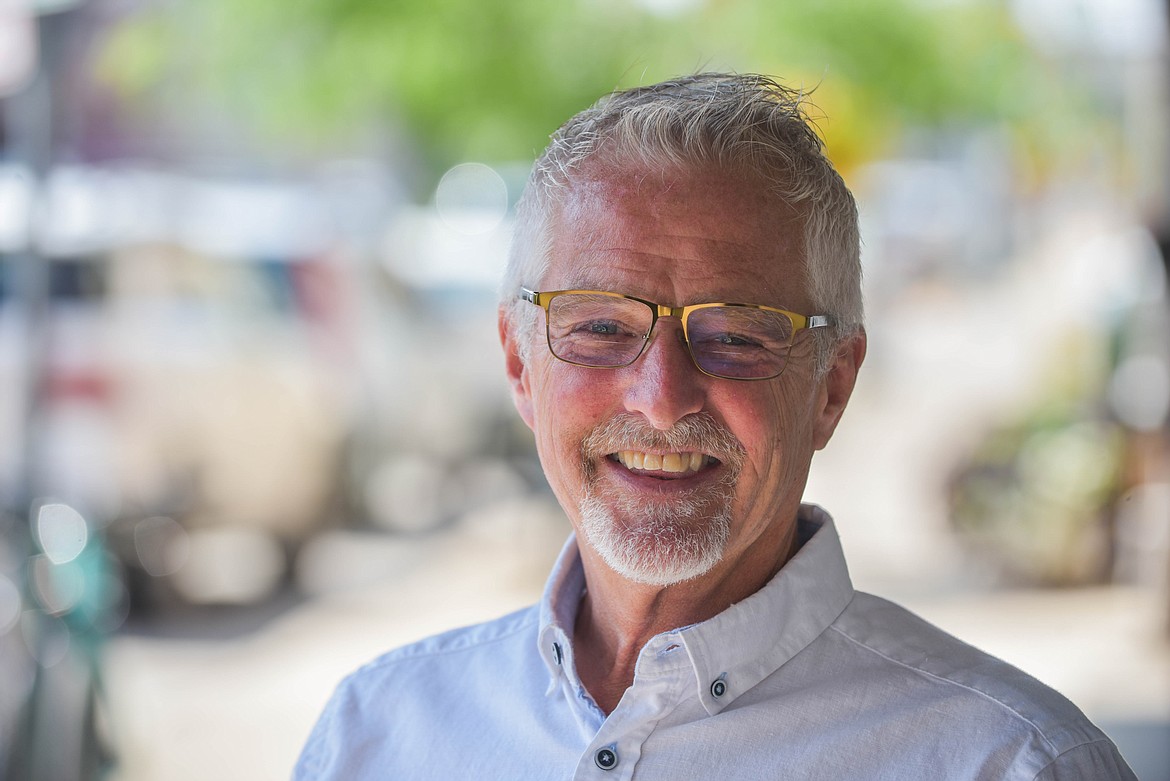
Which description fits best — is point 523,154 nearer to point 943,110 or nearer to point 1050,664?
point 943,110

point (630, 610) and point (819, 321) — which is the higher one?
point (819, 321)

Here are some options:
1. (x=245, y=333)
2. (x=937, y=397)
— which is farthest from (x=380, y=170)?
(x=937, y=397)

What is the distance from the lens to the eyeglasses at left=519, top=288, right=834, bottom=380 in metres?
1.66

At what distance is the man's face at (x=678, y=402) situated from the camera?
1.65 m

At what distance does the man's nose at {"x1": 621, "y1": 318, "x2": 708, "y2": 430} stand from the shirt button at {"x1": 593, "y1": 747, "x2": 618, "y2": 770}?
42 centimetres

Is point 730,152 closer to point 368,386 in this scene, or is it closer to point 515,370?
point 515,370

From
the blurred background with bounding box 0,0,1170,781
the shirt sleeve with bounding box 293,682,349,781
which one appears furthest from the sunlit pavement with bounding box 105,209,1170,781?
the shirt sleeve with bounding box 293,682,349,781

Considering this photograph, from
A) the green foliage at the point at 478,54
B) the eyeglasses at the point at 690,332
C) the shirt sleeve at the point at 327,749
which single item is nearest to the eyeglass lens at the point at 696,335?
the eyeglasses at the point at 690,332

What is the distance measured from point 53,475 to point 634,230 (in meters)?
5.78

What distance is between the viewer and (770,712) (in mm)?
1594

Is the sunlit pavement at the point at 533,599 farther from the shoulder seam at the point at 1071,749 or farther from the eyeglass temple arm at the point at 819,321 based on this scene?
the eyeglass temple arm at the point at 819,321

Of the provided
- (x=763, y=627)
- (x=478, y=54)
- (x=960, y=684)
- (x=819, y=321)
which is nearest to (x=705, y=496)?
(x=763, y=627)

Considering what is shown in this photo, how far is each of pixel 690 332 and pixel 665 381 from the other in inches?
3.1

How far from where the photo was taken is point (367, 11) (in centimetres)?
789
